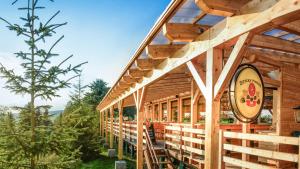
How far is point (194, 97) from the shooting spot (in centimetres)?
891

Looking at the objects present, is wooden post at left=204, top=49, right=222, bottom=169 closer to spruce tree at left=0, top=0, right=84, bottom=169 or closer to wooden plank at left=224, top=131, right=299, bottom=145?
wooden plank at left=224, top=131, right=299, bottom=145

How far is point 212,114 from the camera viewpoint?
4.02 metres

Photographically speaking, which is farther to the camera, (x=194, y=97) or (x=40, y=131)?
(x=194, y=97)

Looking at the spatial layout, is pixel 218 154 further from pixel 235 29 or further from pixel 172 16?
pixel 172 16

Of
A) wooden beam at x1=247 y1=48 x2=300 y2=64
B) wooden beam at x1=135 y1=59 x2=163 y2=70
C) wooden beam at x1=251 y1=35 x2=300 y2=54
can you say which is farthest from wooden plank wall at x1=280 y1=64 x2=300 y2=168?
wooden beam at x1=135 y1=59 x2=163 y2=70

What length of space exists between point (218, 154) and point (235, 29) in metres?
1.96

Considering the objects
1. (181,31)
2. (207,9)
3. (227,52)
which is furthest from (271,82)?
(207,9)

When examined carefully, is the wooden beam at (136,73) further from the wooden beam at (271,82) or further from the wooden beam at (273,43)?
the wooden beam at (273,43)

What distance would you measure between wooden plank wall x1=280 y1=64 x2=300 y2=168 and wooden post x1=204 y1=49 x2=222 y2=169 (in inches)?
123

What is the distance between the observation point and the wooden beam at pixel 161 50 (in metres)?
5.53

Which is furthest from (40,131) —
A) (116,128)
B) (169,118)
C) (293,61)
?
(116,128)

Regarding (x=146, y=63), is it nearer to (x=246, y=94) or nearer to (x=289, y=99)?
(x=246, y=94)

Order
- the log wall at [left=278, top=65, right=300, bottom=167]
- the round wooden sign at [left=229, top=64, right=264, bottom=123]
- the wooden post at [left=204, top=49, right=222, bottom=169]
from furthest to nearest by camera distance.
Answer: the log wall at [left=278, top=65, right=300, bottom=167] → the wooden post at [left=204, top=49, right=222, bottom=169] → the round wooden sign at [left=229, top=64, right=264, bottom=123]

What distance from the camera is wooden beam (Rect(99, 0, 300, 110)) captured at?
2.74 meters
